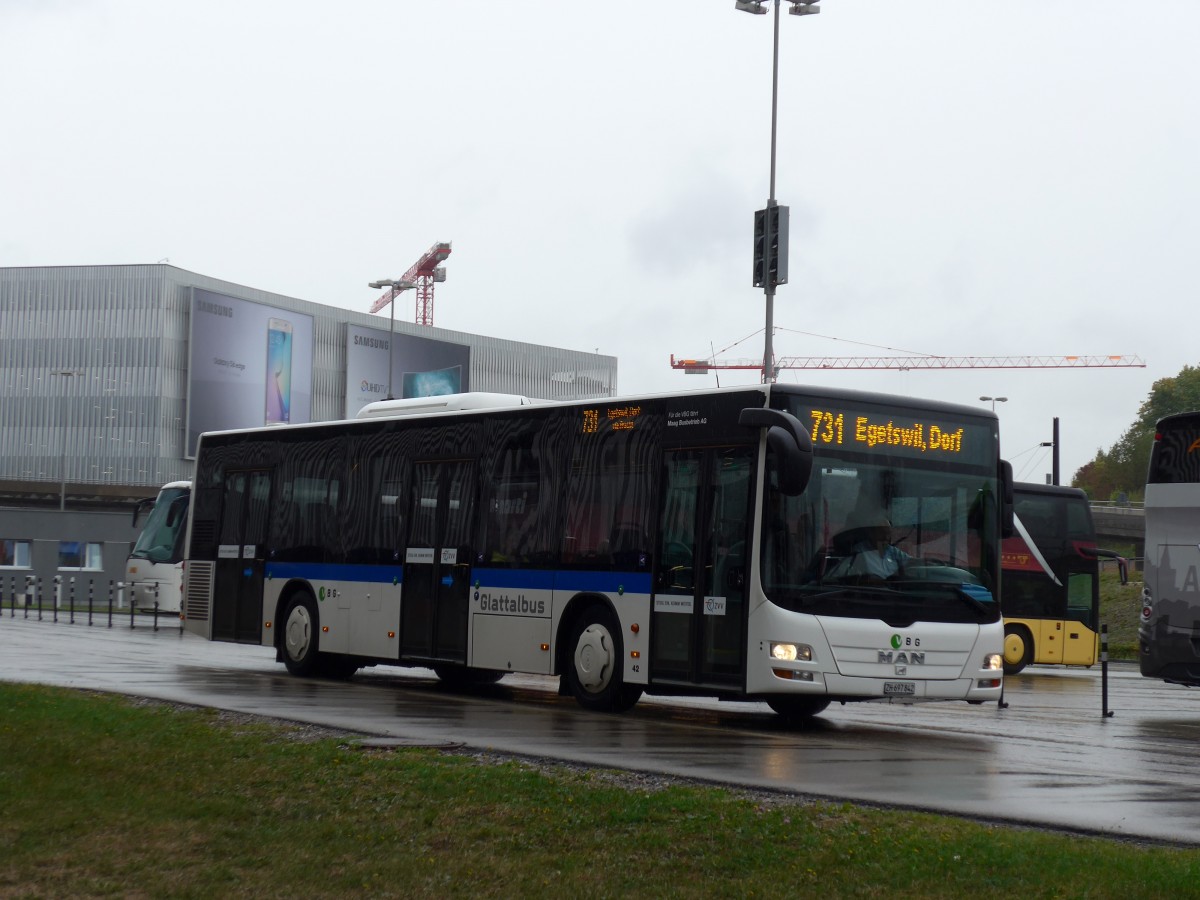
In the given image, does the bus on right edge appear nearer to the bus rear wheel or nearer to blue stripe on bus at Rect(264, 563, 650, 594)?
the bus rear wheel

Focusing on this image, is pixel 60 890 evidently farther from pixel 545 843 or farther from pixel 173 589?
pixel 173 589

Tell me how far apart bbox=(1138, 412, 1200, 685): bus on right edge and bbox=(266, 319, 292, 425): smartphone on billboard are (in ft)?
308

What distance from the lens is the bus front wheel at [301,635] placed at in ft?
72.7

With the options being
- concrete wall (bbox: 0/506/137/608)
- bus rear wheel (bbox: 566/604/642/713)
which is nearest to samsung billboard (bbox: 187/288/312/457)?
concrete wall (bbox: 0/506/137/608)

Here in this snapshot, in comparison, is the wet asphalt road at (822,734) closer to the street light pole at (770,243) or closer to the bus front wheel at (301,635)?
the bus front wheel at (301,635)

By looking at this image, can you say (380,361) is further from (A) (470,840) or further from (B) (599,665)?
(A) (470,840)

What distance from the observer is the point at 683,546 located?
16594 mm

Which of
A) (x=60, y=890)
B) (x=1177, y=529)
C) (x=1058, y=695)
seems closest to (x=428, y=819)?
(x=60, y=890)

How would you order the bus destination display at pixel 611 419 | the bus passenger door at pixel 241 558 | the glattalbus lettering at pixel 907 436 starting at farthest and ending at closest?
the bus passenger door at pixel 241 558 < the bus destination display at pixel 611 419 < the glattalbus lettering at pixel 907 436

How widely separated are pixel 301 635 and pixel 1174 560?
35.9 ft

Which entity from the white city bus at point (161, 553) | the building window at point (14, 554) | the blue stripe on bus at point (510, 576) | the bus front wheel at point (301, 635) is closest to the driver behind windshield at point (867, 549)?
the blue stripe on bus at point (510, 576)

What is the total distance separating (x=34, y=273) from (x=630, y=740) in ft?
347

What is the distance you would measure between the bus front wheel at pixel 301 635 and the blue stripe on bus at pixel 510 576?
1.22 feet

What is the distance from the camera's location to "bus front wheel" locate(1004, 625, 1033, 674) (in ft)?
110
